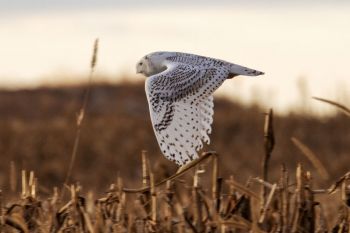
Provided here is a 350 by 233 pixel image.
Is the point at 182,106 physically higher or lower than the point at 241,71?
lower

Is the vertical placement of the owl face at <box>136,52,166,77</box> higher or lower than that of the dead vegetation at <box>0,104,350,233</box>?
higher

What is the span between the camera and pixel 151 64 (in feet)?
12.8

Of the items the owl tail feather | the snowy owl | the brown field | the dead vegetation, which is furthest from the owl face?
the brown field

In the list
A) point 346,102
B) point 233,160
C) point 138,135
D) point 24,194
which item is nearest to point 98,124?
point 138,135

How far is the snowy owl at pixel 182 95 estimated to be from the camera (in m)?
3.46

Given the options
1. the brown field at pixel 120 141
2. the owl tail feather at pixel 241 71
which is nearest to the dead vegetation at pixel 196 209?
the owl tail feather at pixel 241 71

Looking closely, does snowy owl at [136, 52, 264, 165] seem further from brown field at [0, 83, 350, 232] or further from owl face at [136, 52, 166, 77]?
brown field at [0, 83, 350, 232]

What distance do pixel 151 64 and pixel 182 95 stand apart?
0.25 m

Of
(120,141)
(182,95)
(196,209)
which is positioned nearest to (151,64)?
(182,95)

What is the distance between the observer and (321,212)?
3.78 m

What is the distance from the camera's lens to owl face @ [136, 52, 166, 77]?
384cm

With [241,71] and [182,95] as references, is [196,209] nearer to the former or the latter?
[182,95]

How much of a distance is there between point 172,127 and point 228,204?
438mm

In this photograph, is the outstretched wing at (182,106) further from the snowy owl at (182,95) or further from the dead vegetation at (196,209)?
the dead vegetation at (196,209)
